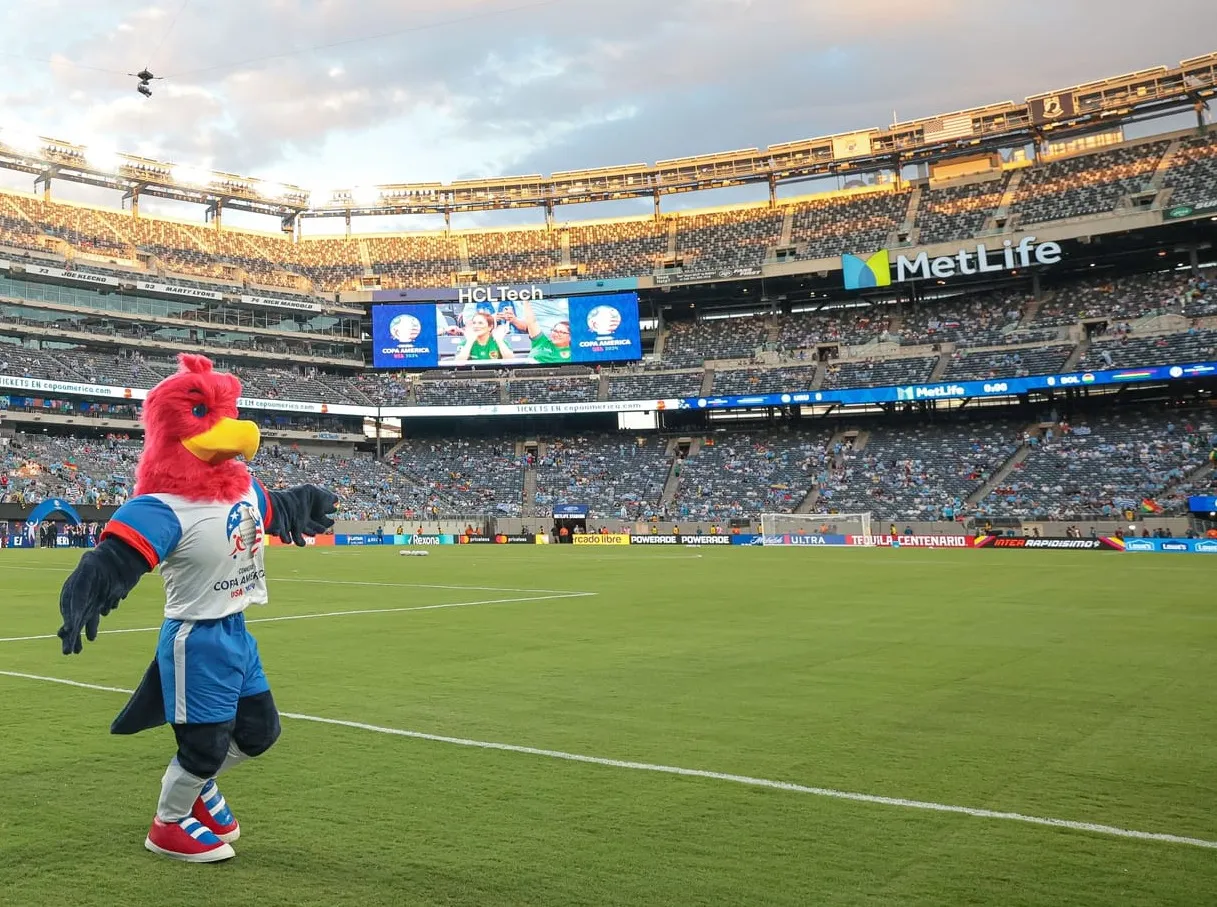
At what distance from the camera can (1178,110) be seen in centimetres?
5584

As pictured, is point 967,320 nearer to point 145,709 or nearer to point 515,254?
point 515,254

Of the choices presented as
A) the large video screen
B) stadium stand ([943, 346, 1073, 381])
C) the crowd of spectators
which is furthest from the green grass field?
the large video screen

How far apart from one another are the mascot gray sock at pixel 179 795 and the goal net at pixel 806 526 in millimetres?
48719

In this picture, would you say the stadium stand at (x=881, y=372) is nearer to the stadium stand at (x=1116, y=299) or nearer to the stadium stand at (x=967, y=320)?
the stadium stand at (x=967, y=320)

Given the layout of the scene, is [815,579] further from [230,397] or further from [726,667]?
[230,397]

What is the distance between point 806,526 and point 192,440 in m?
50.8

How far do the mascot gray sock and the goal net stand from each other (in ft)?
160

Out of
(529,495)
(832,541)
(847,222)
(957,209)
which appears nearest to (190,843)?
(832,541)

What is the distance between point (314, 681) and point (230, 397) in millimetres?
5565

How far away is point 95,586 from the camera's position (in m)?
4.63

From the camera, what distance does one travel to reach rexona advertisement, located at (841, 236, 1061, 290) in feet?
185

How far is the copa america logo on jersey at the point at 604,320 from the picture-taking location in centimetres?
6712

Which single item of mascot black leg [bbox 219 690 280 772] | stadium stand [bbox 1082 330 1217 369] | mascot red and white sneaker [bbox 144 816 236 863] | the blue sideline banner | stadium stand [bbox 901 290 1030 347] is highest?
stadium stand [bbox 901 290 1030 347]

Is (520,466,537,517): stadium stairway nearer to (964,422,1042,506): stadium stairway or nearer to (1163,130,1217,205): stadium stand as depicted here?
(964,422,1042,506): stadium stairway
